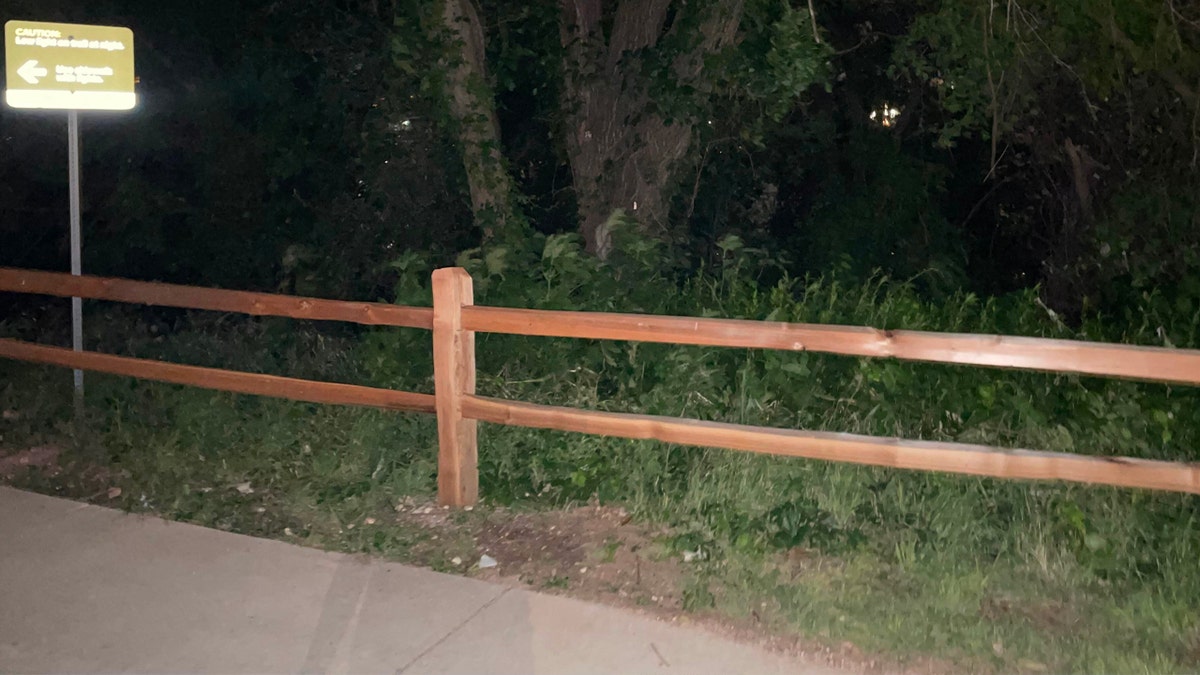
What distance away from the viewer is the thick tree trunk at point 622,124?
10125mm

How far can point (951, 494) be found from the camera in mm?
5797

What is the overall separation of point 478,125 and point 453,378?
4675 millimetres

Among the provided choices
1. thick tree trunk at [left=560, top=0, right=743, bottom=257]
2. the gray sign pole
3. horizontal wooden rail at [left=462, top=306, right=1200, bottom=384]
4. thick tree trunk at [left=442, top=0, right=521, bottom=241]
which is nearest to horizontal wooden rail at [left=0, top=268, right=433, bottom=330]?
the gray sign pole

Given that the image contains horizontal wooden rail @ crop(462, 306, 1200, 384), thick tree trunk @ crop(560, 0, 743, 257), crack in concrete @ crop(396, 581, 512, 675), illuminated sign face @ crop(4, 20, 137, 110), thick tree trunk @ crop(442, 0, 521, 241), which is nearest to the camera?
crack in concrete @ crop(396, 581, 512, 675)

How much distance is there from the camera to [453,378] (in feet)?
19.5

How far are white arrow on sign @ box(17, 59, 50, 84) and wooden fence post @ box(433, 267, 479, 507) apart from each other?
11.5 ft

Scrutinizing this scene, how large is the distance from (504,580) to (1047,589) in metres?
2.45

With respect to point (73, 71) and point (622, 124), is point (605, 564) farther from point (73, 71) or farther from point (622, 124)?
point (622, 124)

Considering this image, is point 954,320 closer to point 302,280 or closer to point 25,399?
point 25,399

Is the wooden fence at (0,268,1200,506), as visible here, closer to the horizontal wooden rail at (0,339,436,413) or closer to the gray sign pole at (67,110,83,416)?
the horizontal wooden rail at (0,339,436,413)

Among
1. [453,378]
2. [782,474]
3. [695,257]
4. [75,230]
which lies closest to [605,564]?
[782,474]

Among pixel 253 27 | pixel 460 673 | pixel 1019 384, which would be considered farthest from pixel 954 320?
pixel 253 27

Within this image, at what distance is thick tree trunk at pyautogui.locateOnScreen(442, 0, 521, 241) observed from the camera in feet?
32.6

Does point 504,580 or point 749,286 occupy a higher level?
point 749,286
